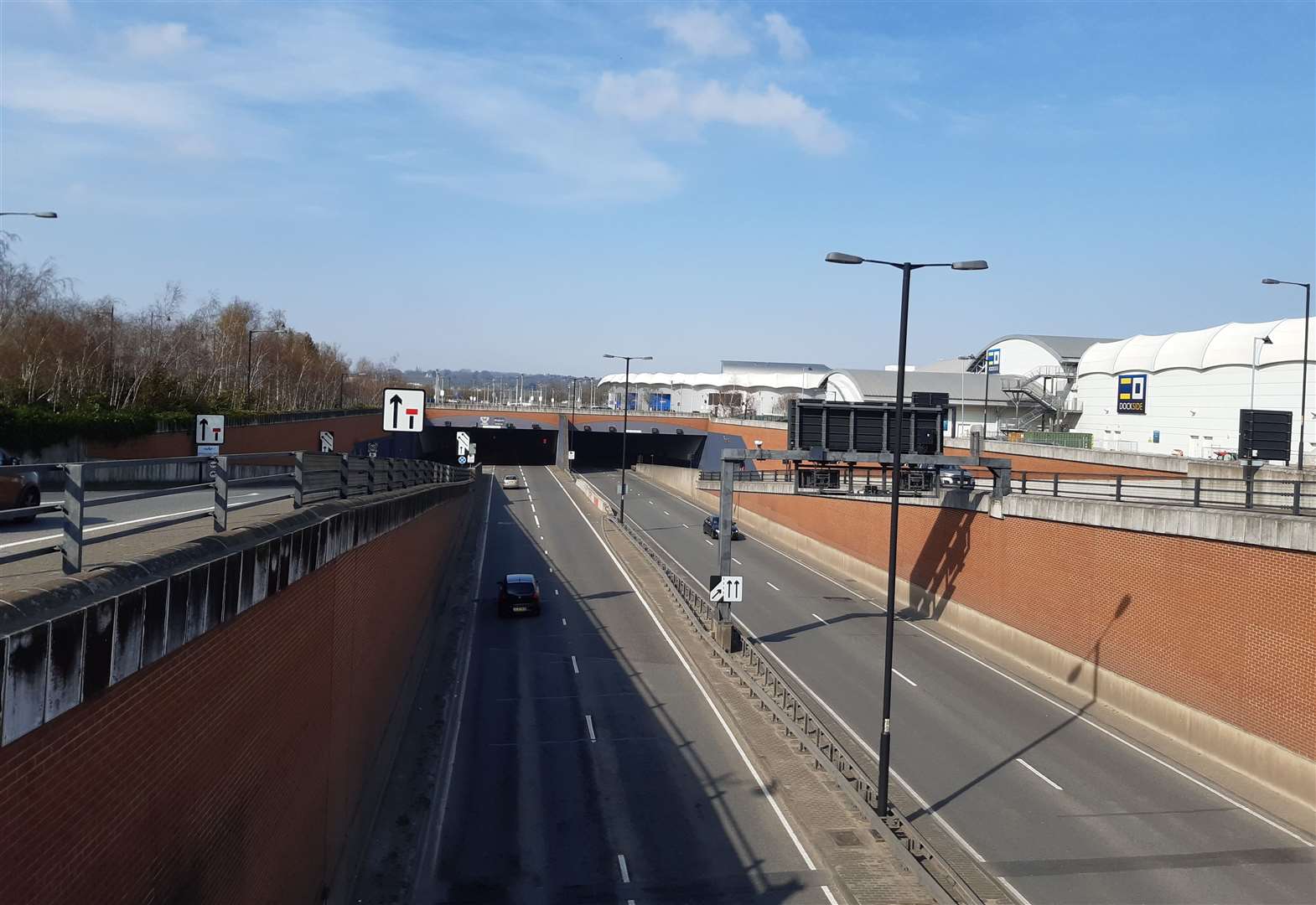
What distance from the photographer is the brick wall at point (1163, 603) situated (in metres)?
18.3

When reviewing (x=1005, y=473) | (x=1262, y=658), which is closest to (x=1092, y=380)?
(x=1005, y=473)

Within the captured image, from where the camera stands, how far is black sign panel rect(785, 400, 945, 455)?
30234 mm

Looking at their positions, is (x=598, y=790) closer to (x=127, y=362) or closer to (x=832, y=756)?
(x=832, y=756)

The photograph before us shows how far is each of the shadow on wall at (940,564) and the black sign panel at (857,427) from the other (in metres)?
4.42

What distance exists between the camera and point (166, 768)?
24.1 ft

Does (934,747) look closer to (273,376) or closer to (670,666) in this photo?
(670,666)

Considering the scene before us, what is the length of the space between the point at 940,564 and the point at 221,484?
30009 mm

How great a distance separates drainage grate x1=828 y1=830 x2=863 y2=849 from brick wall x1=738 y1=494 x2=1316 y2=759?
851 centimetres

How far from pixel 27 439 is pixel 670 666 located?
715 inches

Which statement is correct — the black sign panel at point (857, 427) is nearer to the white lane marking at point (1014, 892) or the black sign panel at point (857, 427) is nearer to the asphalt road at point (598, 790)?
the asphalt road at point (598, 790)

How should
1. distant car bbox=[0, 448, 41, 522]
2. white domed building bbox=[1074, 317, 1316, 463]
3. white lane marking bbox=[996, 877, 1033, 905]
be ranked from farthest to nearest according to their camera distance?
white domed building bbox=[1074, 317, 1316, 463] → white lane marking bbox=[996, 877, 1033, 905] → distant car bbox=[0, 448, 41, 522]

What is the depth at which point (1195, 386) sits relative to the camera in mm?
55875

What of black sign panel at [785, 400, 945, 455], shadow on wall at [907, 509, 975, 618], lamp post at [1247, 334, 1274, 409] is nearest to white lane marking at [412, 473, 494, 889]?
black sign panel at [785, 400, 945, 455]

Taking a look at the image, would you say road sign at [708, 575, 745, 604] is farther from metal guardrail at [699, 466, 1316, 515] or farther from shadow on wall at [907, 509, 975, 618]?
shadow on wall at [907, 509, 975, 618]
